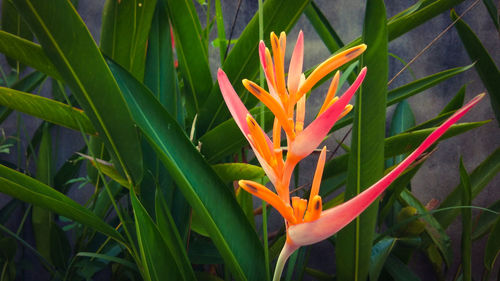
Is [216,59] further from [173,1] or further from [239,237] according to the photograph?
[239,237]

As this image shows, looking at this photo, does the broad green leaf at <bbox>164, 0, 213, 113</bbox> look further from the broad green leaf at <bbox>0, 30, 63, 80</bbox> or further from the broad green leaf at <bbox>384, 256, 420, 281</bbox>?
the broad green leaf at <bbox>384, 256, 420, 281</bbox>

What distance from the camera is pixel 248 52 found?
0.48 meters

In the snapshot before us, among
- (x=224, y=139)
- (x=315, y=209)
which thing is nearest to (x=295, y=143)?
(x=315, y=209)

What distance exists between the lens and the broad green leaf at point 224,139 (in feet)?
1.53

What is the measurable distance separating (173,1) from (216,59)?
0.51m

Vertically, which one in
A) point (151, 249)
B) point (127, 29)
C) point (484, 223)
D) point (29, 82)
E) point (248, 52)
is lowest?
point (484, 223)

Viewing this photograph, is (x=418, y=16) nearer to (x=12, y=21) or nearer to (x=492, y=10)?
(x=492, y=10)

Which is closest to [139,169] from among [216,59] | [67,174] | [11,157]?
[67,174]

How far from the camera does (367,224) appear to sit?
14.6 inches

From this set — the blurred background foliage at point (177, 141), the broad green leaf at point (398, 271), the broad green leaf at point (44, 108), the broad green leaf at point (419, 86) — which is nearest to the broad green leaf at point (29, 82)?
the blurred background foliage at point (177, 141)

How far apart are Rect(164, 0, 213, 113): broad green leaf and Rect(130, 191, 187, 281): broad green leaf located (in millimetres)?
236

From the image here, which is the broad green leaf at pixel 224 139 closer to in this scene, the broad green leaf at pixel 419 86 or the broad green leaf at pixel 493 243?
the broad green leaf at pixel 419 86

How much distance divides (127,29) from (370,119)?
0.30 meters

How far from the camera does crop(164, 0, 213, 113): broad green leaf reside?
0.52 meters
